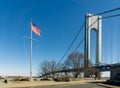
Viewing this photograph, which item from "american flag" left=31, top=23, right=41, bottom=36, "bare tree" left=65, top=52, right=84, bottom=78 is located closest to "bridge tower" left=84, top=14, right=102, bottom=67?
"bare tree" left=65, top=52, right=84, bottom=78

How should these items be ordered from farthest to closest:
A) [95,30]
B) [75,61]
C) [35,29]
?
[95,30] → [75,61] → [35,29]

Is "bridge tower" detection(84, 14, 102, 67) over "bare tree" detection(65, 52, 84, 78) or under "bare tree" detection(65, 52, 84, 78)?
over

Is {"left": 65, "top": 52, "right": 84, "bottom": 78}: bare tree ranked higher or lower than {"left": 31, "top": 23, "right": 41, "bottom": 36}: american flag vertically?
lower

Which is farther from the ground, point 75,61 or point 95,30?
point 95,30

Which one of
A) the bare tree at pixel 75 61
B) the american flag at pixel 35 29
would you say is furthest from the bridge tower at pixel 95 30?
the american flag at pixel 35 29

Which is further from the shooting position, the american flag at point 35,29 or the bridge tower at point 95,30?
the bridge tower at point 95,30

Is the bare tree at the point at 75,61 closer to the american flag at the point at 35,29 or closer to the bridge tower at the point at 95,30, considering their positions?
the bridge tower at the point at 95,30

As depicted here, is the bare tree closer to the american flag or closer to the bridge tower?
the bridge tower

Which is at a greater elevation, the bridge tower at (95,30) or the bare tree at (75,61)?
the bridge tower at (95,30)

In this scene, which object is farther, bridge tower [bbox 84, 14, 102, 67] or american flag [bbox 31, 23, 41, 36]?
bridge tower [bbox 84, 14, 102, 67]

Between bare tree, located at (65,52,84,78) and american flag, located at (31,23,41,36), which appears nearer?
american flag, located at (31,23,41,36)

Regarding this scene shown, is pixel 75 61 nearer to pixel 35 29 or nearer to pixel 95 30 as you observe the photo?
pixel 95 30

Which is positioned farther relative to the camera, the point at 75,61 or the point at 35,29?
the point at 75,61

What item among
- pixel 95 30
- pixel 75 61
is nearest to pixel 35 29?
pixel 75 61
